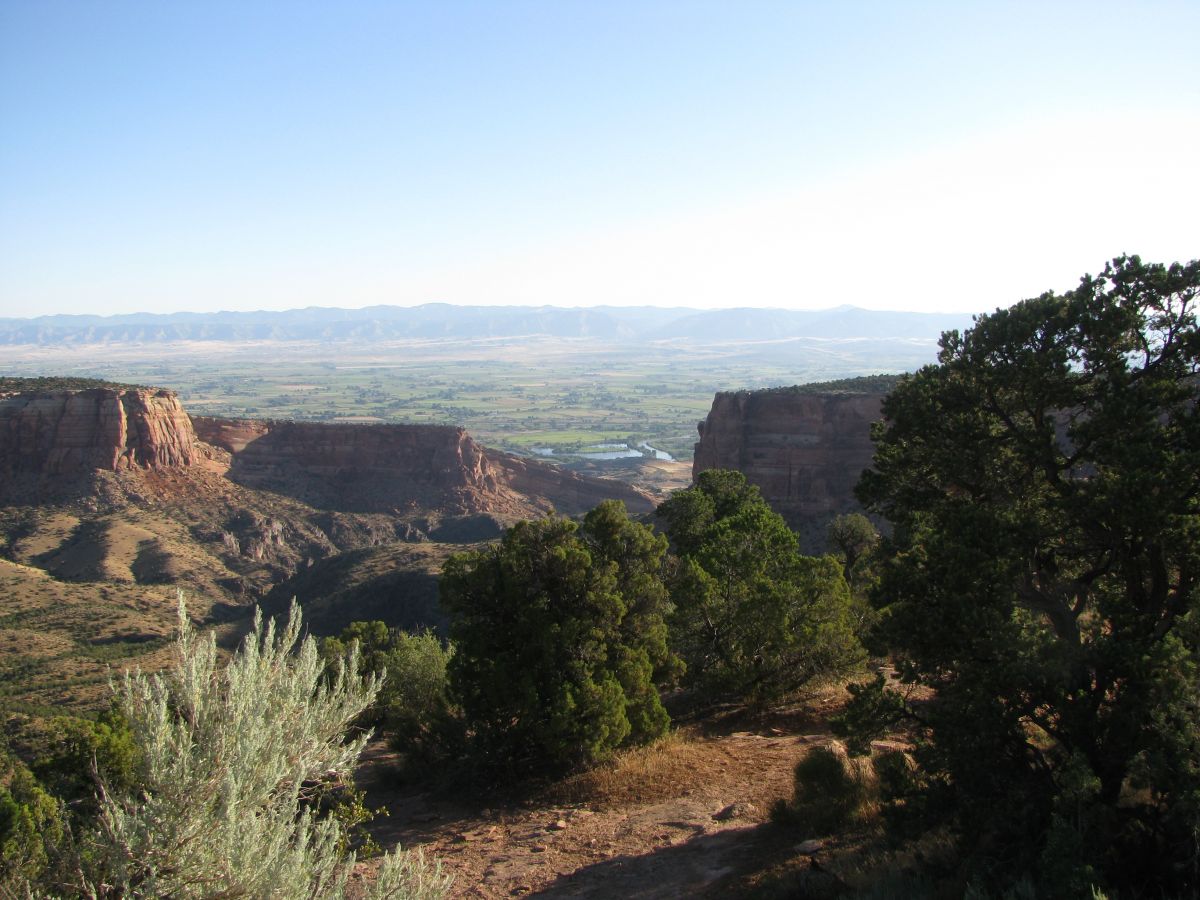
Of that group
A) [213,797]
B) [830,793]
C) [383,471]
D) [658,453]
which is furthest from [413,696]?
[658,453]

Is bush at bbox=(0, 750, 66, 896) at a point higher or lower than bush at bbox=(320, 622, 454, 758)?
higher

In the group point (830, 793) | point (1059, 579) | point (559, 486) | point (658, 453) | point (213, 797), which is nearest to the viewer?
point (213, 797)

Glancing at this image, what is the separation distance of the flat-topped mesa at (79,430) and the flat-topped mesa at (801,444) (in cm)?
4767

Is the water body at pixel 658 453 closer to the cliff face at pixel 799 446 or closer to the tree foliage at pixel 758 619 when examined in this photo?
the cliff face at pixel 799 446

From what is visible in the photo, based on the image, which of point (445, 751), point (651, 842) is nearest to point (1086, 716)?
point (651, 842)

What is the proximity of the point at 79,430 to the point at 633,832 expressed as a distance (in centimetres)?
7021

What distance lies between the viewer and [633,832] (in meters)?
14.6

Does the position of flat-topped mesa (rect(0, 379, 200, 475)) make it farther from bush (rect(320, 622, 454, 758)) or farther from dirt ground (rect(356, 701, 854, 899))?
dirt ground (rect(356, 701, 854, 899))

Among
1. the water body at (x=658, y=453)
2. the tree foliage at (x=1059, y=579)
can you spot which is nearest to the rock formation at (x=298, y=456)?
the water body at (x=658, y=453)

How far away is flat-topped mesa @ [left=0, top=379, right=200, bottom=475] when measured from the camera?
68.1 meters

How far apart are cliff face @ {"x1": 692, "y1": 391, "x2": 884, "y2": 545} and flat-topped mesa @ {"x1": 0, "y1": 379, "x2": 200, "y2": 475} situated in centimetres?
4734

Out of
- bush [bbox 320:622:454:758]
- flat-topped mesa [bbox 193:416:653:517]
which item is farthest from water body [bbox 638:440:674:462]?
bush [bbox 320:622:454:758]

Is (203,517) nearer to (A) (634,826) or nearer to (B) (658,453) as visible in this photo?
(A) (634,826)

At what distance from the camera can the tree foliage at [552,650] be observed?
55.6 feet
